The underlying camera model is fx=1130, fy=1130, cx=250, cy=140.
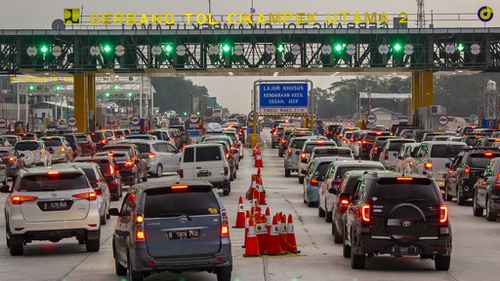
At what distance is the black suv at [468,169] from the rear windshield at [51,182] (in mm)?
13148

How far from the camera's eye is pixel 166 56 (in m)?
74.9

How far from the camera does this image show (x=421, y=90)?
7631 centimetres

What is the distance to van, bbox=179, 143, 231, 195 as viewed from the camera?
35.8 meters

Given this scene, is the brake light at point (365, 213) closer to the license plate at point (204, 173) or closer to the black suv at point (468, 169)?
the black suv at point (468, 169)

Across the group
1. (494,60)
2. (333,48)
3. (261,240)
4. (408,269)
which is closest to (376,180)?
(408,269)

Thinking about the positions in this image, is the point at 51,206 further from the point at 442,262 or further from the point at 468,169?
the point at 468,169

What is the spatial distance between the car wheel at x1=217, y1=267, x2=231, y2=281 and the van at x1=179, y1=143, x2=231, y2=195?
20160mm

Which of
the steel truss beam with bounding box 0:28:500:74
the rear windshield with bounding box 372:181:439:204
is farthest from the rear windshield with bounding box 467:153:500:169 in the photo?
the steel truss beam with bounding box 0:28:500:74

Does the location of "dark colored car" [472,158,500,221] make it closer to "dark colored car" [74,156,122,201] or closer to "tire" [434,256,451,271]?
"tire" [434,256,451,271]

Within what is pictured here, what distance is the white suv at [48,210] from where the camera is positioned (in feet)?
65.4

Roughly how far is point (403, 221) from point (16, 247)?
7261 mm

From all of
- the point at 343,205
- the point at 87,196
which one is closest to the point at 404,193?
the point at 343,205

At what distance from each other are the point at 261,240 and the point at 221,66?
55839 millimetres

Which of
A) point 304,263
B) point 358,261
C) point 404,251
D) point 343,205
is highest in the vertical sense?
point 343,205
